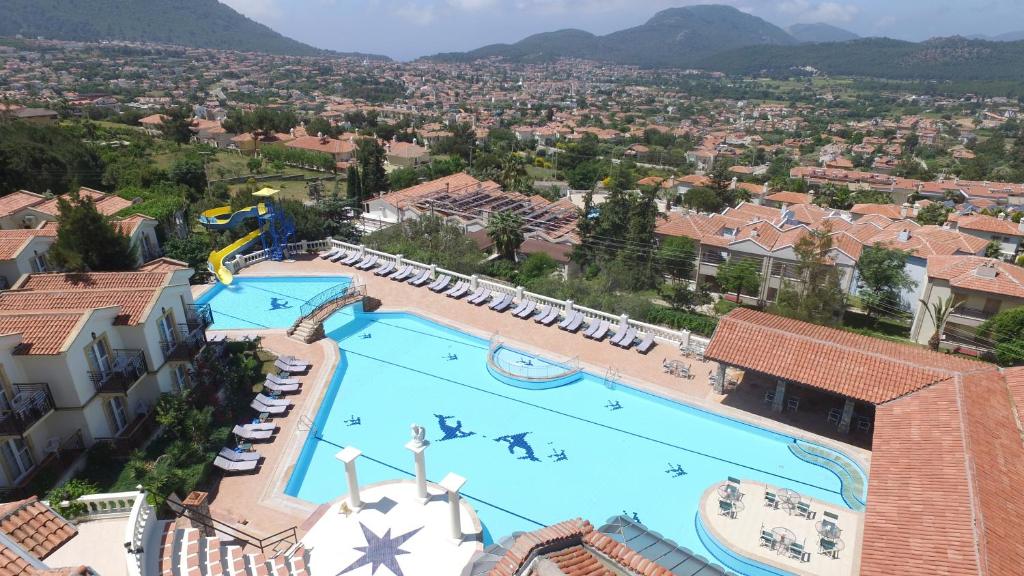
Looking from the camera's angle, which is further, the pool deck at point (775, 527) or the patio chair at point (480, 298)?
the patio chair at point (480, 298)

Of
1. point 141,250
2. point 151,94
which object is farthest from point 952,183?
point 151,94

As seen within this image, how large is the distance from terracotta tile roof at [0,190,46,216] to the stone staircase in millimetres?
26716

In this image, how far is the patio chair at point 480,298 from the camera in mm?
29672

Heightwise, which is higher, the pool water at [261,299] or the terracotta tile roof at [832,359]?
the terracotta tile roof at [832,359]

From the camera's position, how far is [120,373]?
55.6ft

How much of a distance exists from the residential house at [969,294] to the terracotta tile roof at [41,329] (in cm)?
3721

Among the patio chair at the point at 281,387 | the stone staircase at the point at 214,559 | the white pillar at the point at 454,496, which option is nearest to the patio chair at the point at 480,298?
the patio chair at the point at 281,387

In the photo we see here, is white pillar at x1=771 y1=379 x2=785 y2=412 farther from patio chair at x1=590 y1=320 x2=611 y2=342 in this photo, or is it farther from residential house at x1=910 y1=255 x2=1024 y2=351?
residential house at x1=910 y1=255 x2=1024 y2=351

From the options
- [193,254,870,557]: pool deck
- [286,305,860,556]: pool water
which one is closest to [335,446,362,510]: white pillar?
[193,254,870,557]: pool deck

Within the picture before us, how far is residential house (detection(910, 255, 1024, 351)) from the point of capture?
1161 inches

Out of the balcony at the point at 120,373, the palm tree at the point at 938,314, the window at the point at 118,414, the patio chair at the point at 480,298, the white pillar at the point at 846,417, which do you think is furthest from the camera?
the palm tree at the point at 938,314

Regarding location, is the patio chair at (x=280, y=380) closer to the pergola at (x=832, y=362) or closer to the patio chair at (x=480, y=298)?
the patio chair at (x=480, y=298)

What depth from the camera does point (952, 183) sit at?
272 ft

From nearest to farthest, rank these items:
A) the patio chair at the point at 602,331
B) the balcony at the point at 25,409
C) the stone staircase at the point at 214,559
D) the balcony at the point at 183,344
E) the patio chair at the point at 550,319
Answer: the stone staircase at the point at 214,559
the balcony at the point at 25,409
the balcony at the point at 183,344
the patio chair at the point at 602,331
the patio chair at the point at 550,319
